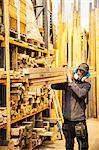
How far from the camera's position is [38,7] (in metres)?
8.98

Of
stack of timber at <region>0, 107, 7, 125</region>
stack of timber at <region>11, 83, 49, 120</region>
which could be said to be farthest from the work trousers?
stack of timber at <region>0, 107, 7, 125</region>

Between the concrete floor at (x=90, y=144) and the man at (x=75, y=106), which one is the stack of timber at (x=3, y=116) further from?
the concrete floor at (x=90, y=144)

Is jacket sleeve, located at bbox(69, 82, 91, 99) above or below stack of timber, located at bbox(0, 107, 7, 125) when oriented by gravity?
above

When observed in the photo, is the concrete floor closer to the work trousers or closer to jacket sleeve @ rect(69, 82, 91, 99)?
the work trousers

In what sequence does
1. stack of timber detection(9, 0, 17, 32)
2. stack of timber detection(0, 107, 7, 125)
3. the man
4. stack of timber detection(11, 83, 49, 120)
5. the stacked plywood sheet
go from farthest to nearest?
Result: the stacked plywood sheet < stack of timber detection(9, 0, 17, 32) < stack of timber detection(11, 83, 49, 120) < the man < stack of timber detection(0, 107, 7, 125)

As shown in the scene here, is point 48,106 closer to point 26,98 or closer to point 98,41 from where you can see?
point 26,98

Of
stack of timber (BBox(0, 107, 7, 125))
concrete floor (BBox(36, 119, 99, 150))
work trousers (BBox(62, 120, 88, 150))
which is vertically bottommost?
concrete floor (BBox(36, 119, 99, 150))

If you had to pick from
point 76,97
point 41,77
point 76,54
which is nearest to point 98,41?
point 76,54

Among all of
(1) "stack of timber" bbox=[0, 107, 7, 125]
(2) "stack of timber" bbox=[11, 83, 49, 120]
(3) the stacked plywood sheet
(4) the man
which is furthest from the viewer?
(3) the stacked plywood sheet

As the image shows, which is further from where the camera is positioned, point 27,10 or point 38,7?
point 38,7

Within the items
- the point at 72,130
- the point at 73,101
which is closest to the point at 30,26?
the point at 73,101

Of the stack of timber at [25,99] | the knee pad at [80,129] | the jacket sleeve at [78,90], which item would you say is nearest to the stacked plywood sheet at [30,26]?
the stack of timber at [25,99]

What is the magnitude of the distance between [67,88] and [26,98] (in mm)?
1291

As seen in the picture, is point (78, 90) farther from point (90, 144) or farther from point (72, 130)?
point (90, 144)
